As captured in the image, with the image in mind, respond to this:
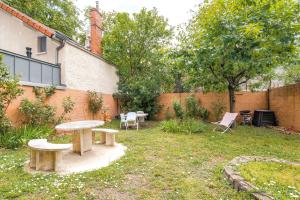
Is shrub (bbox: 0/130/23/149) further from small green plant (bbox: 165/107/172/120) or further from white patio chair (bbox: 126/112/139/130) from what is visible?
small green plant (bbox: 165/107/172/120)

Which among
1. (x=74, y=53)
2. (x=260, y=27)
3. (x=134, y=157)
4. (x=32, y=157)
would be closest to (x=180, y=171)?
(x=134, y=157)

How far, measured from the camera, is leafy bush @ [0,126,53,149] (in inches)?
217

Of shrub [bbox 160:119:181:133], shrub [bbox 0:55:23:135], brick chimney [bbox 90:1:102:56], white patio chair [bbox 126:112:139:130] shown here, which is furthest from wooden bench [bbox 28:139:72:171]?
brick chimney [bbox 90:1:102:56]

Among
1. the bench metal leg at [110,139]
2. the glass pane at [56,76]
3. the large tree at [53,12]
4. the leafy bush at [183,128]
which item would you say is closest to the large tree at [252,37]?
the leafy bush at [183,128]

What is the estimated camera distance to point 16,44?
10148 millimetres

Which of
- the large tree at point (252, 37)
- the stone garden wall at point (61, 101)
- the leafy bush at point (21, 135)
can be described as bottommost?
the leafy bush at point (21, 135)

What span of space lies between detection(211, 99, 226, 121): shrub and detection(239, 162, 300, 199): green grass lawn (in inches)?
297

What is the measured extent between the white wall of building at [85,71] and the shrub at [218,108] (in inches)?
266

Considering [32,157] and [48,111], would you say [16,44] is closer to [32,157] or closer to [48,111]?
[48,111]

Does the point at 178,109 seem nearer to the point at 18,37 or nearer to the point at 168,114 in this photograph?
the point at 168,114

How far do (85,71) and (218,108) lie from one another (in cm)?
770

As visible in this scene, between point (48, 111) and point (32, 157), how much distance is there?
3.29 meters

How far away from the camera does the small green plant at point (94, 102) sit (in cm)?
1055

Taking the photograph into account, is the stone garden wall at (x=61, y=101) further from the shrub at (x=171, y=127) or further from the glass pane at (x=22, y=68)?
the shrub at (x=171, y=127)
